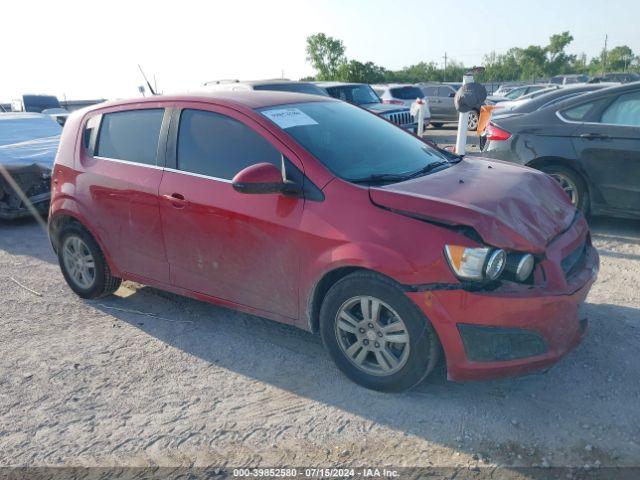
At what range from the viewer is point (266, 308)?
3.77 meters

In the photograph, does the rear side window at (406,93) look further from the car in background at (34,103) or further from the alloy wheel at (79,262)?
the alloy wheel at (79,262)

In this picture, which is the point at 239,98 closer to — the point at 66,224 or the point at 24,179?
the point at 66,224

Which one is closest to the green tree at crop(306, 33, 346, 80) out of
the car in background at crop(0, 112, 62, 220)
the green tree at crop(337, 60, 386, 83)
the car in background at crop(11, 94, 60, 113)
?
the green tree at crop(337, 60, 386, 83)

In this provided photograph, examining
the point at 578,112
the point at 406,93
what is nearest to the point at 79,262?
the point at 578,112

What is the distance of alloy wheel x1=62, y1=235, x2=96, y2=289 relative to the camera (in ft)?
16.0

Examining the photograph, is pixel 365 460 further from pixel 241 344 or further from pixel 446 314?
pixel 241 344

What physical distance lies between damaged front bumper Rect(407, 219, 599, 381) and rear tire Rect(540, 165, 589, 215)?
11.3ft

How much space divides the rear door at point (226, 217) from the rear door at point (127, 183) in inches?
6.3

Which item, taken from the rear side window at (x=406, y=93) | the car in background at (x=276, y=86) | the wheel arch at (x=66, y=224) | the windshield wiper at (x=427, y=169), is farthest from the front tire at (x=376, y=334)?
the rear side window at (x=406, y=93)

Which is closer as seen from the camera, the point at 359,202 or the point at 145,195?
the point at 359,202

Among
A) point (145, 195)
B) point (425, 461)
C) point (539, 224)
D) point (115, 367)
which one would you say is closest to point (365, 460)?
point (425, 461)

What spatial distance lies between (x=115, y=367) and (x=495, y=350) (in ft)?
8.24

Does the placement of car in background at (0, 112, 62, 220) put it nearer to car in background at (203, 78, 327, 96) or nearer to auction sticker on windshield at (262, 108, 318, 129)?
car in background at (203, 78, 327, 96)

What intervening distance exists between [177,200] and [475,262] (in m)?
2.11
